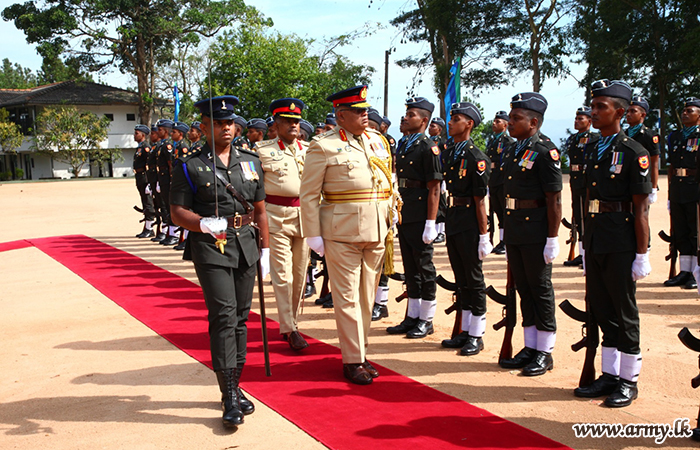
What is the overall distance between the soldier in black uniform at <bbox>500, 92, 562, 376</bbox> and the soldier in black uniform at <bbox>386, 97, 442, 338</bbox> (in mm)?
1018

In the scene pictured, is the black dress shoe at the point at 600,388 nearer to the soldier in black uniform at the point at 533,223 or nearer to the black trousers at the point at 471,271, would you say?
the soldier in black uniform at the point at 533,223

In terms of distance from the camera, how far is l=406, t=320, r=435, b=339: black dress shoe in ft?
21.3

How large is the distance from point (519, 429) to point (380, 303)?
11.1ft

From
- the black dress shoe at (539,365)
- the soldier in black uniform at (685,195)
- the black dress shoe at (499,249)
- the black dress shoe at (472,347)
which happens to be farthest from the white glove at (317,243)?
the black dress shoe at (499,249)

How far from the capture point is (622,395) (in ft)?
15.0

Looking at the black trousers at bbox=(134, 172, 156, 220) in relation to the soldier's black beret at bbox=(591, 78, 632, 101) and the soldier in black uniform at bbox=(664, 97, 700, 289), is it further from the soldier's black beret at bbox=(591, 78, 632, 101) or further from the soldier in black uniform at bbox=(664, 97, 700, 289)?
the soldier's black beret at bbox=(591, 78, 632, 101)

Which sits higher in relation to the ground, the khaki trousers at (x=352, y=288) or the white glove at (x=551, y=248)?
the white glove at (x=551, y=248)

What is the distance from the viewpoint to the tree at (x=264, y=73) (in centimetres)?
2781

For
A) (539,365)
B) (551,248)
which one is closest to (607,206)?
(551,248)

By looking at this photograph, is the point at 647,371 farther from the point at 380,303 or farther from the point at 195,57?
the point at 195,57

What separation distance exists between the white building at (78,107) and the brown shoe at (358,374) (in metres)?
50.9

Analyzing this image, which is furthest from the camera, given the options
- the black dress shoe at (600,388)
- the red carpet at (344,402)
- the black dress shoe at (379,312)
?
the black dress shoe at (379,312)

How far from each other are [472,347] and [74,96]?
53.8 metres

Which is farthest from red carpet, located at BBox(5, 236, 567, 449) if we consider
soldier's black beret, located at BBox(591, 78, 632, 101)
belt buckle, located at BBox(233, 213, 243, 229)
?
soldier's black beret, located at BBox(591, 78, 632, 101)
